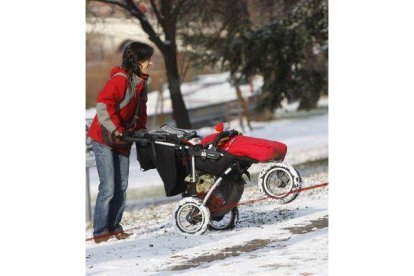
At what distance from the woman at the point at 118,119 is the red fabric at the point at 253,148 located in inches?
16.2

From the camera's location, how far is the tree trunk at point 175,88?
22.5 ft

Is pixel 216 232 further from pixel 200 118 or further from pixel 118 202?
pixel 200 118

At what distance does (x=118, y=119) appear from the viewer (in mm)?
5367

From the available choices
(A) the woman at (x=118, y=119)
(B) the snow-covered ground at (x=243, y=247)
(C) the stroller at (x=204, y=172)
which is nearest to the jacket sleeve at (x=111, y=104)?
(A) the woman at (x=118, y=119)

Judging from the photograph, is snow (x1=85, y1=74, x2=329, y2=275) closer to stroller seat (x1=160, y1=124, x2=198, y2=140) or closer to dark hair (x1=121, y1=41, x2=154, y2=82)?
stroller seat (x1=160, y1=124, x2=198, y2=140)

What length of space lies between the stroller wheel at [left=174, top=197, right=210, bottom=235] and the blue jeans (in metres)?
0.38

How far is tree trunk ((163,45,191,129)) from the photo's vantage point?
6859 millimetres

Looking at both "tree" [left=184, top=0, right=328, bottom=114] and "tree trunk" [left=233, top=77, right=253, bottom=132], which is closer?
"tree trunk" [left=233, top=77, right=253, bottom=132]

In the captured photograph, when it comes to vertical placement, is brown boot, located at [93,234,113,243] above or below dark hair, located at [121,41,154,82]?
below

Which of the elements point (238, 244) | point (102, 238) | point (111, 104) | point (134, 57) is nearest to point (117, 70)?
point (134, 57)

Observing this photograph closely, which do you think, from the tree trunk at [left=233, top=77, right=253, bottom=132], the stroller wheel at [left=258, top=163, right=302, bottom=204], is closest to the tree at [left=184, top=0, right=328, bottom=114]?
the tree trunk at [left=233, top=77, right=253, bottom=132]

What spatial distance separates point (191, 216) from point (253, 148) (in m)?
0.51
